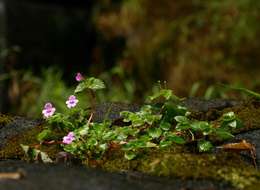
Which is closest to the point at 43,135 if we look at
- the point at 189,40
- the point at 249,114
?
the point at 249,114

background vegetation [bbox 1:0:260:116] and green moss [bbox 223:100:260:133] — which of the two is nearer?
green moss [bbox 223:100:260:133]

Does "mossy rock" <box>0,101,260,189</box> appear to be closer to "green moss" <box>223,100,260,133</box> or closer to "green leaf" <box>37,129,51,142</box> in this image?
"green leaf" <box>37,129,51,142</box>

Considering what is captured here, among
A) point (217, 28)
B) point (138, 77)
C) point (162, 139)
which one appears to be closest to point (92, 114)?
point (162, 139)

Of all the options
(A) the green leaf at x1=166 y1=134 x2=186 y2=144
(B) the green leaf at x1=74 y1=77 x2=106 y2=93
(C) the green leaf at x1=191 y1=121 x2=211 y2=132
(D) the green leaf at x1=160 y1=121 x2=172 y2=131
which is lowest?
(A) the green leaf at x1=166 y1=134 x2=186 y2=144

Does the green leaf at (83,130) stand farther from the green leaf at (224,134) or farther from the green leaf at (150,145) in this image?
the green leaf at (224,134)

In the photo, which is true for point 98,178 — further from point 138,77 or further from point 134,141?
point 138,77

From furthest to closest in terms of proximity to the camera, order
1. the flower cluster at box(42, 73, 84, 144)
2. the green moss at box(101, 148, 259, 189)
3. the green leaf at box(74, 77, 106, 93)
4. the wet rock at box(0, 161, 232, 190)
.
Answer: the green leaf at box(74, 77, 106, 93), the flower cluster at box(42, 73, 84, 144), the green moss at box(101, 148, 259, 189), the wet rock at box(0, 161, 232, 190)

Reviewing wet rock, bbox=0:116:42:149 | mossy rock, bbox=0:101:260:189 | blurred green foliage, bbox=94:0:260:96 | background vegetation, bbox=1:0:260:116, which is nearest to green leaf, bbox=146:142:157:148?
mossy rock, bbox=0:101:260:189

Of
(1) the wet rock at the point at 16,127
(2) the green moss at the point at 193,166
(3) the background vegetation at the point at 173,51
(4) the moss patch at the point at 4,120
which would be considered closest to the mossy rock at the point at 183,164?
(2) the green moss at the point at 193,166

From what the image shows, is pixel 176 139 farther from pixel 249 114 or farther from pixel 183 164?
pixel 249 114
